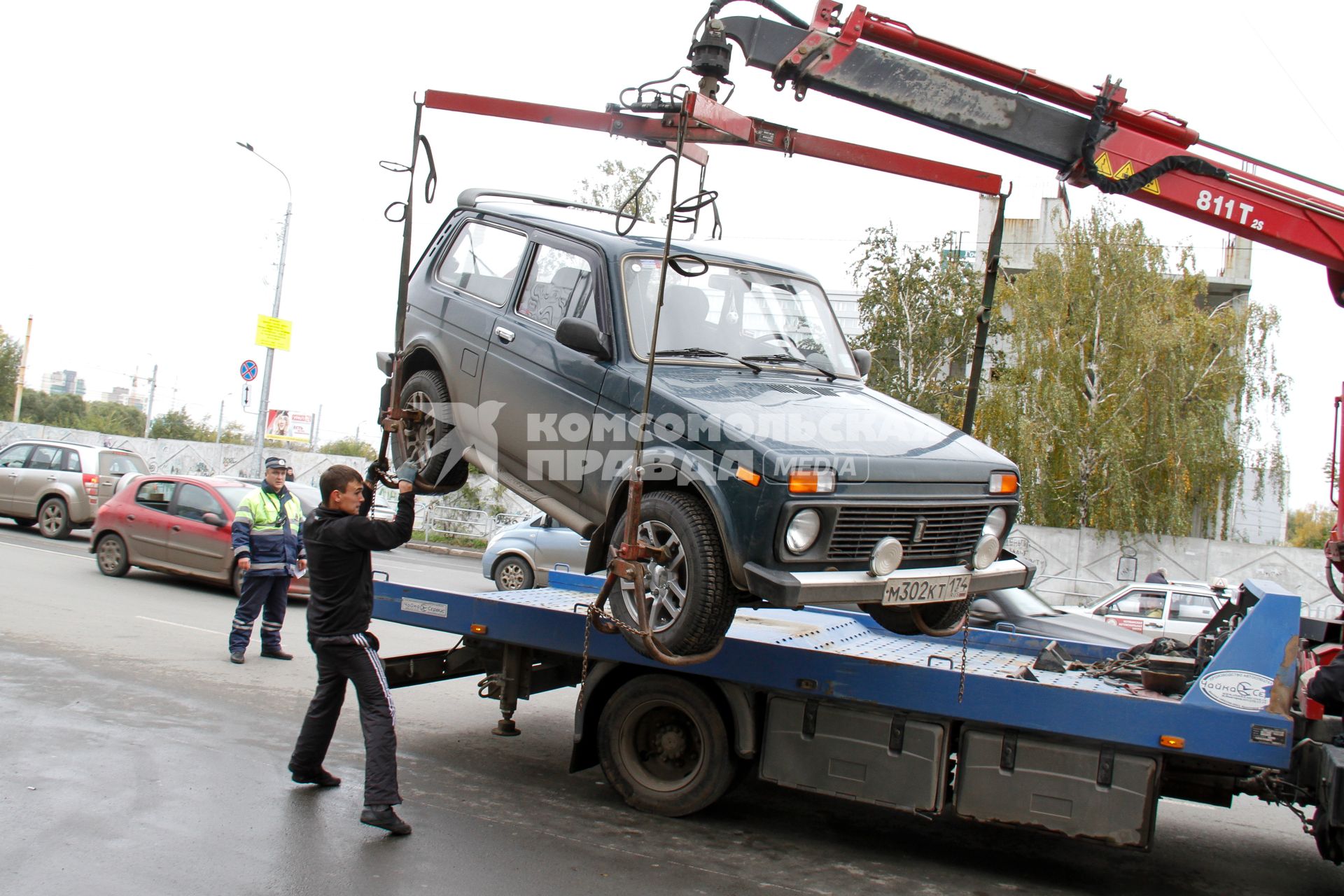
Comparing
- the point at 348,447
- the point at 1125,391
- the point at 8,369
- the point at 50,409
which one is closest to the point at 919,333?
the point at 1125,391

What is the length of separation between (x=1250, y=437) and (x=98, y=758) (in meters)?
25.6

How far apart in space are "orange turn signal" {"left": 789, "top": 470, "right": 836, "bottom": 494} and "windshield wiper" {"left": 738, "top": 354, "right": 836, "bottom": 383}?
124cm

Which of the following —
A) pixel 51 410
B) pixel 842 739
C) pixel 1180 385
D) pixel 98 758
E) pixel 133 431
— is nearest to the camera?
pixel 842 739


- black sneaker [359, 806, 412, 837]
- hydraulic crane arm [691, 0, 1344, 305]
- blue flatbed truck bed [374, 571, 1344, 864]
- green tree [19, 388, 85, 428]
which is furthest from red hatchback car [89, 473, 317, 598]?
green tree [19, 388, 85, 428]

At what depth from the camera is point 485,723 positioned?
8.02m

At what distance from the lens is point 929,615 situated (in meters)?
5.91

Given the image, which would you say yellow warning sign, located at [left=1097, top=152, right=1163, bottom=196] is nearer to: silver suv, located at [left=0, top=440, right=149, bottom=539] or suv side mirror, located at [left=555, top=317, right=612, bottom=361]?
suv side mirror, located at [left=555, top=317, right=612, bottom=361]

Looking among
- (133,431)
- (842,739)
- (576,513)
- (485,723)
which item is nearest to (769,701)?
(842,739)

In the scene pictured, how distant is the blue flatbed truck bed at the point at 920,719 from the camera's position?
485 cm

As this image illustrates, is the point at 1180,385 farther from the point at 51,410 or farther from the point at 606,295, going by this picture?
the point at 51,410

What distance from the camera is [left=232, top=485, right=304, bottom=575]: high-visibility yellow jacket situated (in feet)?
31.1

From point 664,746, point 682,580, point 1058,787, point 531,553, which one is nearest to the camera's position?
point 682,580

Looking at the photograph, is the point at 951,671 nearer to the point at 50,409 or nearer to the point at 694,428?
the point at 694,428

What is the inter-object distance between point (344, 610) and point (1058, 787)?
3668 millimetres
